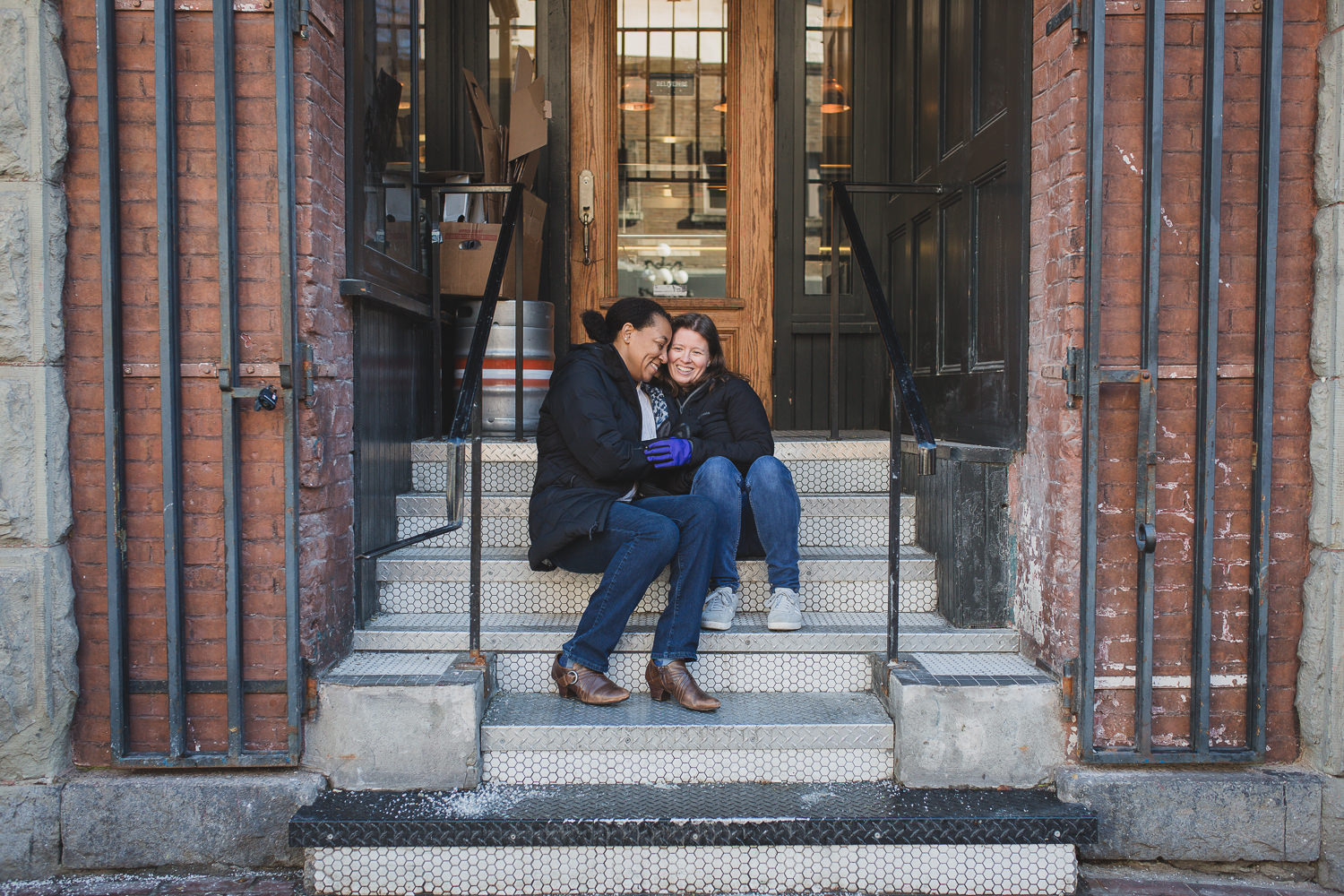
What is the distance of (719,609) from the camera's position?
9.62 ft

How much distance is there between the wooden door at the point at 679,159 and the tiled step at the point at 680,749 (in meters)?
2.55

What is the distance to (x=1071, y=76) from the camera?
8.26 feet

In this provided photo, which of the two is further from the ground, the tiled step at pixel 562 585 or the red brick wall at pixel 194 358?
the red brick wall at pixel 194 358

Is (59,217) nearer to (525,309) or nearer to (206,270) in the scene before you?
(206,270)

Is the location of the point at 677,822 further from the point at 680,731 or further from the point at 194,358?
the point at 194,358

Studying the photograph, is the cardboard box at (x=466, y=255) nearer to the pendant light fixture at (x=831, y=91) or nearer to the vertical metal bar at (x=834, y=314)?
the vertical metal bar at (x=834, y=314)

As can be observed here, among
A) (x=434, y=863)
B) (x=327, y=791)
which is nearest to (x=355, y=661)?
(x=327, y=791)

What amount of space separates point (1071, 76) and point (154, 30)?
262 cm

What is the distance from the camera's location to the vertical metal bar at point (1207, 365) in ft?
7.98

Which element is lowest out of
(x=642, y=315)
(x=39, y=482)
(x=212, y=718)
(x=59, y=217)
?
(x=212, y=718)

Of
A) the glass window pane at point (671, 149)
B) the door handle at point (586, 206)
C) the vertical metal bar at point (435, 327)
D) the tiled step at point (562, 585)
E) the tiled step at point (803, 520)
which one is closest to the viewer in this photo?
the tiled step at point (562, 585)

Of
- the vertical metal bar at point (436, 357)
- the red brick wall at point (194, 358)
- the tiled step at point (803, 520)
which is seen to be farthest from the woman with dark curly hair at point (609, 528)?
the vertical metal bar at point (436, 357)

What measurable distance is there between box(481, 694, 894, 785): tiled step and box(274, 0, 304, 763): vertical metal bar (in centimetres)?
57

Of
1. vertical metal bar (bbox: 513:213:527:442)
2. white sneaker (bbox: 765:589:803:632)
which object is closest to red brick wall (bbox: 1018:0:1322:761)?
white sneaker (bbox: 765:589:803:632)
